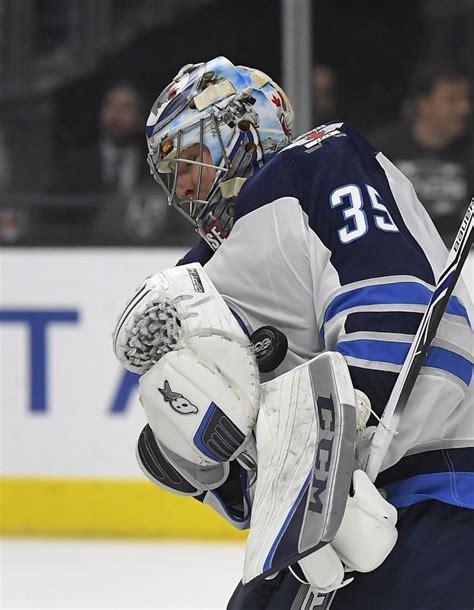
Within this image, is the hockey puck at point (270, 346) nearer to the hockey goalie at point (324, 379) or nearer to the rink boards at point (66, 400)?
the hockey goalie at point (324, 379)

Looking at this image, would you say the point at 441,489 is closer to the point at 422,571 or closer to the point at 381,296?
the point at 422,571

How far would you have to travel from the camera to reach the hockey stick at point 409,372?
4.41 feet

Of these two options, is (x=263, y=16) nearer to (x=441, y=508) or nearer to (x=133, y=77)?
(x=133, y=77)

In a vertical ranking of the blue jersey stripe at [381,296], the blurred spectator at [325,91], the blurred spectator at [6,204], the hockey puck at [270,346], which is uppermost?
the blue jersey stripe at [381,296]

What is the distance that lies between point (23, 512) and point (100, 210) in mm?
955

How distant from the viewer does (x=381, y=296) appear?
1.36 meters

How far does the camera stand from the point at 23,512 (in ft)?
12.8

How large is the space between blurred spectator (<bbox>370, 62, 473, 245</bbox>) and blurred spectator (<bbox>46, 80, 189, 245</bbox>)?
0.72 metres

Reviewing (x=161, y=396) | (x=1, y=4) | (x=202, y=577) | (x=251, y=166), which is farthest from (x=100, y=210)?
(x=161, y=396)

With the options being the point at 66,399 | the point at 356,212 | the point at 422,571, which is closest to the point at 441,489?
the point at 422,571

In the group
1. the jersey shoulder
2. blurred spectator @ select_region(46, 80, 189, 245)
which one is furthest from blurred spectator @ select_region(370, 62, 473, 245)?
the jersey shoulder

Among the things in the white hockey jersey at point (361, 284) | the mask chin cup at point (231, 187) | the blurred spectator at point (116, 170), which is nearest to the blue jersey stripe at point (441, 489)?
→ the white hockey jersey at point (361, 284)

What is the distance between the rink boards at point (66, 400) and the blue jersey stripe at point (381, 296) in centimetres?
251

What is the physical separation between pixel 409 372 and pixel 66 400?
2.62 m
